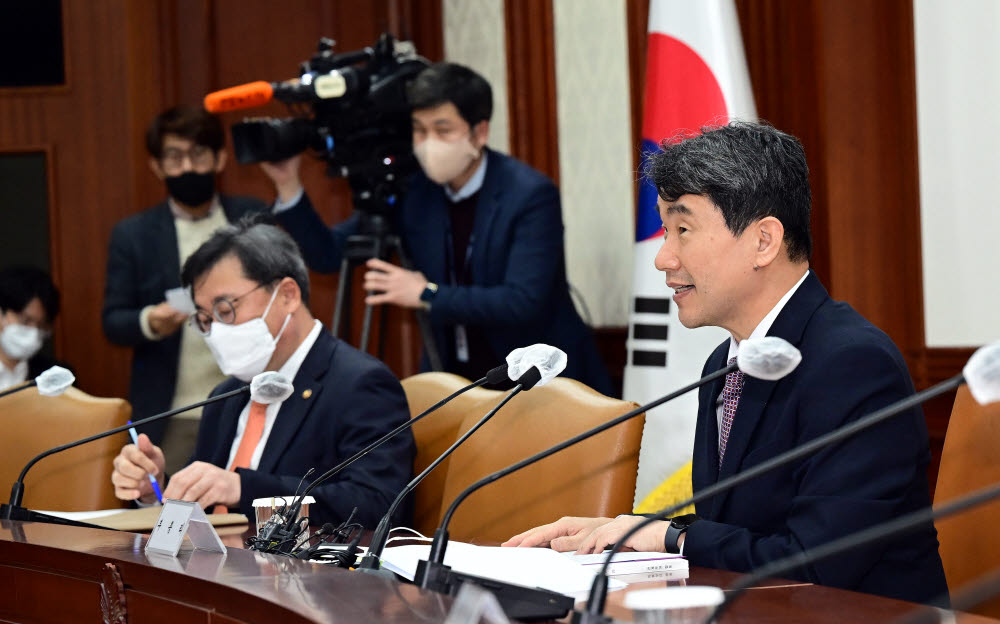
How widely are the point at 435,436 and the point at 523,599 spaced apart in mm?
1156

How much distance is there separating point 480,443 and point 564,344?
1.02 m

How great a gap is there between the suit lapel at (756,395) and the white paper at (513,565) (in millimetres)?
286

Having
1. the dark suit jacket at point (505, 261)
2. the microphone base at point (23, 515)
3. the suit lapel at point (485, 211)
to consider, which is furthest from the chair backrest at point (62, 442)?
the suit lapel at point (485, 211)

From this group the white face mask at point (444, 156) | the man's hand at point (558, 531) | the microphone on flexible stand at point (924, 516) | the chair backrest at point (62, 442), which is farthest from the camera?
the white face mask at point (444, 156)

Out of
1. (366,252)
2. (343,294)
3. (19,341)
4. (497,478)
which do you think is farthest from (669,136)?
(19,341)

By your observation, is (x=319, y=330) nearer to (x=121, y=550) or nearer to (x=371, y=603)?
(x=121, y=550)

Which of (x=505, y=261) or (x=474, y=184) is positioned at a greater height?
(x=474, y=184)

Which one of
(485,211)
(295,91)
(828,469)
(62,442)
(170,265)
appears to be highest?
(295,91)

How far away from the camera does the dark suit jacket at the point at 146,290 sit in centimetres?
361

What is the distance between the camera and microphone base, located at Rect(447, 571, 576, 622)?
1.27 meters

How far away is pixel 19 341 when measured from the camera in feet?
12.5

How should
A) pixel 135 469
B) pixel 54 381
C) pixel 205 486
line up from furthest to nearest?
pixel 54 381
pixel 135 469
pixel 205 486

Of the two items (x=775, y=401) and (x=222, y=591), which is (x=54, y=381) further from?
(x=775, y=401)

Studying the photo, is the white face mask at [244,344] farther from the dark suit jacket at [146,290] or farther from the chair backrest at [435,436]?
the dark suit jacket at [146,290]
